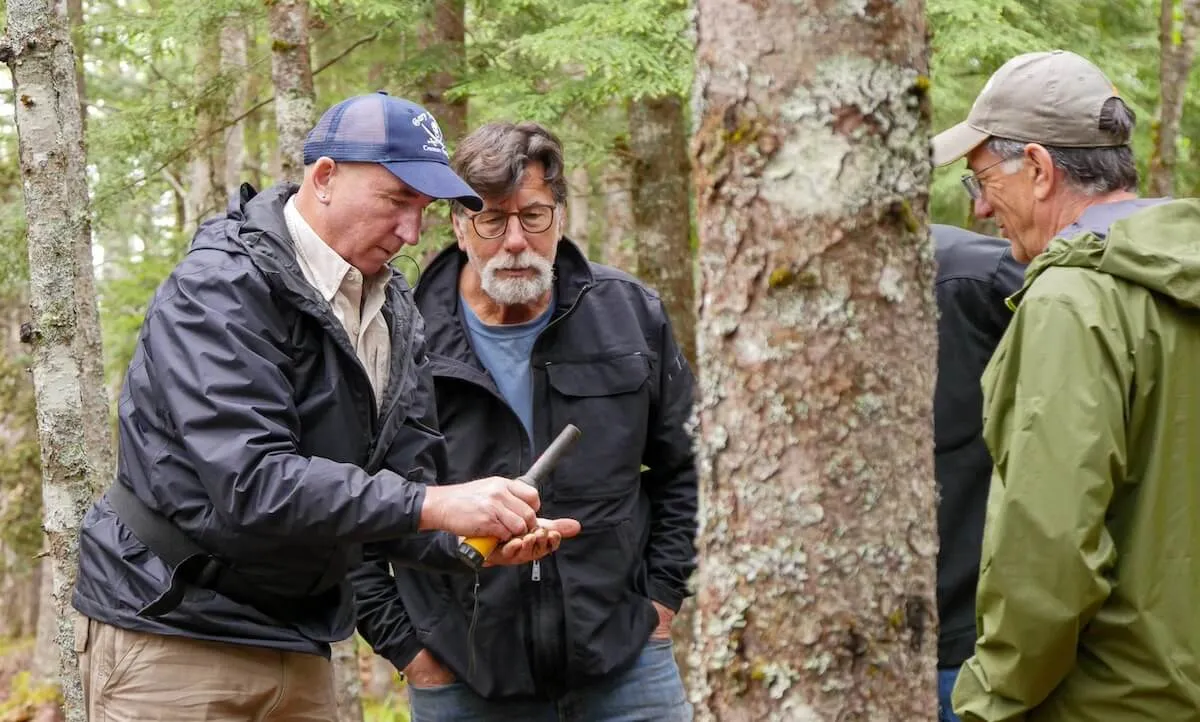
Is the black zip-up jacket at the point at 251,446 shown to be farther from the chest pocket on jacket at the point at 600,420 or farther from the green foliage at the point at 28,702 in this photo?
the green foliage at the point at 28,702

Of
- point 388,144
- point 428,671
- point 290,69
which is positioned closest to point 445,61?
point 290,69

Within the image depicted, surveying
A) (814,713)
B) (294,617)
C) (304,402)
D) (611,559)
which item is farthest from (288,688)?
(814,713)

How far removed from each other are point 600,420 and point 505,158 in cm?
93

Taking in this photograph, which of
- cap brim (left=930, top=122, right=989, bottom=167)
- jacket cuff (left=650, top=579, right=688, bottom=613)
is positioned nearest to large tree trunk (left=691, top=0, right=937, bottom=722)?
cap brim (left=930, top=122, right=989, bottom=167)

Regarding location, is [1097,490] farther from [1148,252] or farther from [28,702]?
[28,702]

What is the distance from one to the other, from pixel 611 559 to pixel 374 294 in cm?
120

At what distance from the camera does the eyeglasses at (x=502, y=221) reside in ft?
14.1

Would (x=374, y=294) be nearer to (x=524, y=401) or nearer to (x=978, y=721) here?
(x=524, y=401)

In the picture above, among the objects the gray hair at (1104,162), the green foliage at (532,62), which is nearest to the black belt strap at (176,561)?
the gray hair at (1104,162)

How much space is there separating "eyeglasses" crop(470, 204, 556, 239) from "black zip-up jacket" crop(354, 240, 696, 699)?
9.1 inches

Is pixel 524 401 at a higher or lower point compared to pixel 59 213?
lower

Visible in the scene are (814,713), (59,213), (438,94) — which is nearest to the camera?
(814,713)

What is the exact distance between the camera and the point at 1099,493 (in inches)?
105

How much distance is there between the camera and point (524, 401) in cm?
428
